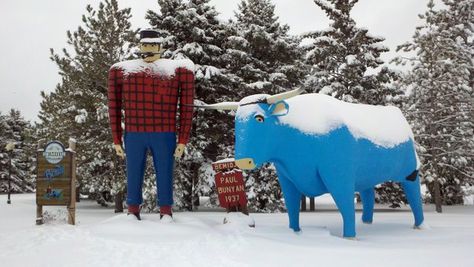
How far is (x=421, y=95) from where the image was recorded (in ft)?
49.5

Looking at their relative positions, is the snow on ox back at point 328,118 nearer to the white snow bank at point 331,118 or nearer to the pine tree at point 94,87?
the white snow bank at point 331,118

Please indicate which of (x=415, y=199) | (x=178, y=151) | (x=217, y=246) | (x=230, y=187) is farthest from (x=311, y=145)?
(x=415, y=199)

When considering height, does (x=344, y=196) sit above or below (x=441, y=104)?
below

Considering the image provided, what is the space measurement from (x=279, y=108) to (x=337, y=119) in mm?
1039

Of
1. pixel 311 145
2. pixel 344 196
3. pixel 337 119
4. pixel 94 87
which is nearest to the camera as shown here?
pixel 344 196

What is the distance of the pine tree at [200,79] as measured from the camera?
15016 mm

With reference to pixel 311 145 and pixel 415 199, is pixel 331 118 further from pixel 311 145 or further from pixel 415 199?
pixel 415 199

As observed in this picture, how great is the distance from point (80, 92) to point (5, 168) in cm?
2440

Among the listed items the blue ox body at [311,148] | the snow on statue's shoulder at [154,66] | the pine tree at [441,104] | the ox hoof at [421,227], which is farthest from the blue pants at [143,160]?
the pine tree at [441,104]

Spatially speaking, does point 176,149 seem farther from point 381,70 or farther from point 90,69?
point 381,70

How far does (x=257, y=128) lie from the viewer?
6.86 meters

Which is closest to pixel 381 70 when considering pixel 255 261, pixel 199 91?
pixel 199 91

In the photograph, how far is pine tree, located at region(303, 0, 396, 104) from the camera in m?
15.4

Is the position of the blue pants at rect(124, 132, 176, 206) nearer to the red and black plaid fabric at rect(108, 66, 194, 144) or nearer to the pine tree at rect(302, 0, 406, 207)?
the red and black plaid fabric at rect(108, 66, 194, 144)
